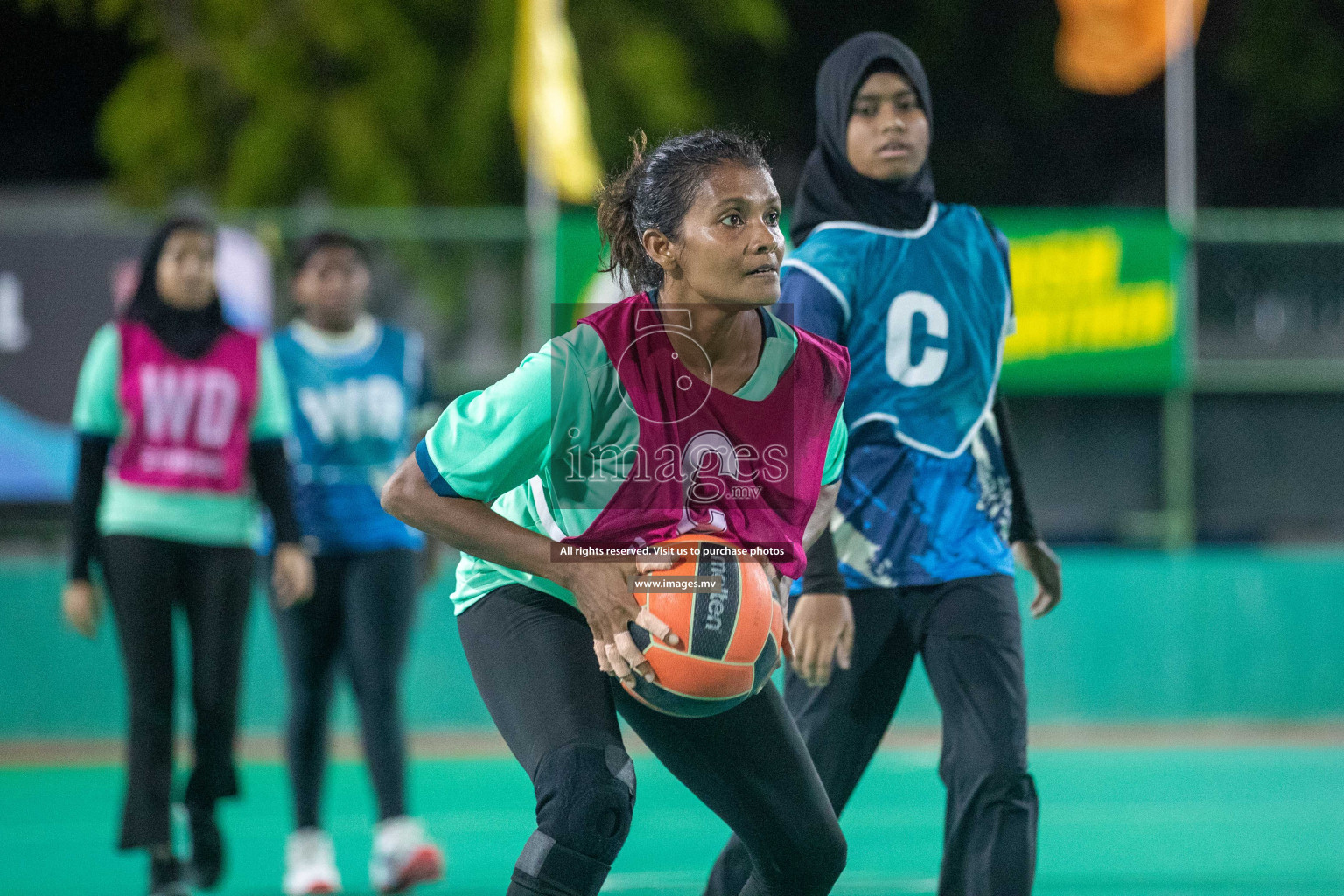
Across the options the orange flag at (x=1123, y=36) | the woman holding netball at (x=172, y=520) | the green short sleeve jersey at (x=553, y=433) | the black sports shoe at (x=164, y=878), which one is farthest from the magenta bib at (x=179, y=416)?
the orange flag at (x=1123, y=36)

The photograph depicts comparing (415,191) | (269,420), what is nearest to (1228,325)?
(415,191)

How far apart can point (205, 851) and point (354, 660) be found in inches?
35.7

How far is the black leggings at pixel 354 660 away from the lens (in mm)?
6125

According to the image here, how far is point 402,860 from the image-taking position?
5820 millimetres

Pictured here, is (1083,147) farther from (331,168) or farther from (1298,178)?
(331,168)

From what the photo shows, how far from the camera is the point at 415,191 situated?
13867mm

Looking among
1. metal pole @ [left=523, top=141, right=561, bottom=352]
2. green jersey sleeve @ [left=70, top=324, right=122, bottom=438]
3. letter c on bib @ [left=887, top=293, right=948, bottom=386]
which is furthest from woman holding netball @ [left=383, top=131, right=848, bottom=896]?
metal pole @ [left=523, top=141, right=561, bottom=352]

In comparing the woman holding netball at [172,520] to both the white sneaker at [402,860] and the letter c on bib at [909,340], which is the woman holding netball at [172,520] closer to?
the white sneaker at [402,860]

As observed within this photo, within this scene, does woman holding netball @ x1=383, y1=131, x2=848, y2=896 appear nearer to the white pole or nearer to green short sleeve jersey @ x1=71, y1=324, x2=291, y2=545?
green short sleeve jersey @ x1=71, y1=324, x2=291, y2=545

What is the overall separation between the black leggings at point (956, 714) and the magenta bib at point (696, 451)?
2.80 ft

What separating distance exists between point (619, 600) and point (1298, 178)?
1868 cm

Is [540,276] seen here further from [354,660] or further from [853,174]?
[853,174]

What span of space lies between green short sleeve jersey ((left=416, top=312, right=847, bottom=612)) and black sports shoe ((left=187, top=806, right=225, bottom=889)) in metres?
2.83

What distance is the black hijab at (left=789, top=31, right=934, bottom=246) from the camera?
4.34 meters
